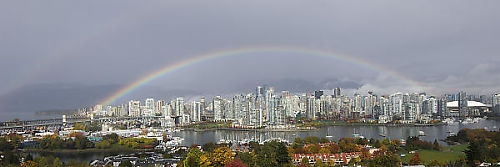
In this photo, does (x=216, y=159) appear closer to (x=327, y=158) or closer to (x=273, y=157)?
(x=273, y=157)

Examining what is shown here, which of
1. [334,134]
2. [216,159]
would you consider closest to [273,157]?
[216,159]

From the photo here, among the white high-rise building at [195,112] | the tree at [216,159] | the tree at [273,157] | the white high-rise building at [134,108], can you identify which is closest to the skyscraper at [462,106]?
the white high-rise building at [195,112]

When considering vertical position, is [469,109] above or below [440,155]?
above

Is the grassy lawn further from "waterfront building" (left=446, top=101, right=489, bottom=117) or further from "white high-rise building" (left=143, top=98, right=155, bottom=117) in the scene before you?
"white high-rise building" (left=143, top=98, right=155, bottom=117)

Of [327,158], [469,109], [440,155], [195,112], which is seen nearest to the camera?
[327,158]

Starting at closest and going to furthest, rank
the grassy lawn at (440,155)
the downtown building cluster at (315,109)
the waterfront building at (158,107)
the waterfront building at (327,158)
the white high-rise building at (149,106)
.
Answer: the grassy lawn at (440,155), the waterfront building at (327,158), the downtown building cluster at (315,109), the white high-rise building at (149,106), the waterfront building at (158,107)

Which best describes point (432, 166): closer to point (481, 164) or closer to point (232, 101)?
point (481, 164)

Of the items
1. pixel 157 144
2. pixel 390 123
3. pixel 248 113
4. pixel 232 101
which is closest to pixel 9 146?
pixel 157 144

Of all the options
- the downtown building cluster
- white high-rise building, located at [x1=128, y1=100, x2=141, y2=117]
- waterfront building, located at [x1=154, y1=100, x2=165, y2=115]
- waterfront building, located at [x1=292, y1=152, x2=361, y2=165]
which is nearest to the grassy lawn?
waterfront building, located at [x1=292, y1=152, x2=361, y2=165]

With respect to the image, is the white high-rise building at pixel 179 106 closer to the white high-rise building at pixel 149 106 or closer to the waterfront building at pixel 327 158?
the white high-rise building at pixel 149 106
